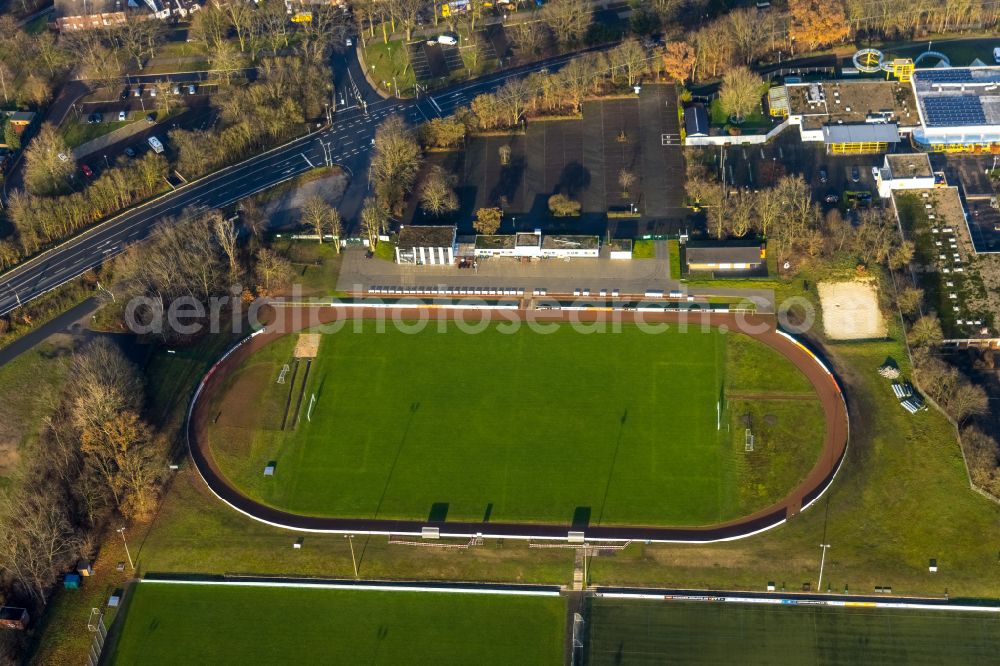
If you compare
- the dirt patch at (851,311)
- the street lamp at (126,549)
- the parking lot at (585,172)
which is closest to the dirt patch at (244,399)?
the street lamp at (126,549)

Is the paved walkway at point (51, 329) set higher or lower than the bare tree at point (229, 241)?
lower

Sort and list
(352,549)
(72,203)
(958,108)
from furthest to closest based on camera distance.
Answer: (958,108) < (72,203) < (352,549)

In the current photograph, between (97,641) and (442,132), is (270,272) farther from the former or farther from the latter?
(97,641)

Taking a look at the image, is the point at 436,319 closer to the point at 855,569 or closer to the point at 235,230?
the point at 235,230

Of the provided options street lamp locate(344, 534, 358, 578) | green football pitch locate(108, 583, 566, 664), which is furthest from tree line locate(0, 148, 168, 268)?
street lamp locate(344, 534, 358, 578)

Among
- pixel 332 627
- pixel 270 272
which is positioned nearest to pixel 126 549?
pixel 332 627

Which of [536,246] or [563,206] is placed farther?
[563,206]

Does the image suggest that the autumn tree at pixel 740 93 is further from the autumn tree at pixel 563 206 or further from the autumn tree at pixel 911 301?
the autumn tree at pixel 911 301
